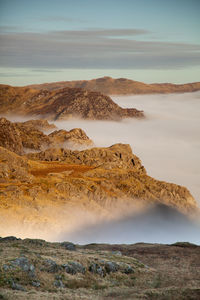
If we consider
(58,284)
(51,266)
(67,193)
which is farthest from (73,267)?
(67,193)

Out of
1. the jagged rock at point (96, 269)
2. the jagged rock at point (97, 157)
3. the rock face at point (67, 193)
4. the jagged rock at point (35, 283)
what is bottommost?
the jagged rock at point (35, 283)

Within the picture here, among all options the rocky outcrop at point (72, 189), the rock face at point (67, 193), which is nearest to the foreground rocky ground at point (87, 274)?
the rock face at point (67, 193)

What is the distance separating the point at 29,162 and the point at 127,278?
9443cm

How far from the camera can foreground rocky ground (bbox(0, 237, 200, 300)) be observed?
34869mm

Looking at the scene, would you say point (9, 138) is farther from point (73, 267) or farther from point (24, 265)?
point (24, 265)

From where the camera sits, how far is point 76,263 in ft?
138

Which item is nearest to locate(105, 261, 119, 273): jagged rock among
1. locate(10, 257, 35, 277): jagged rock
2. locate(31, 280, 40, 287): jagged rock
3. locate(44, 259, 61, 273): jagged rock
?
locate(44, 259, 61, 273): jagged rock

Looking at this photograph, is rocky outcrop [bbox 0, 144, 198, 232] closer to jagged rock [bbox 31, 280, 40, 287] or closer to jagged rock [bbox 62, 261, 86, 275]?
jagged rock [bbox 62, 261, 86, 275]

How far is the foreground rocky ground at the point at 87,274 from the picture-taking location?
1373 inches

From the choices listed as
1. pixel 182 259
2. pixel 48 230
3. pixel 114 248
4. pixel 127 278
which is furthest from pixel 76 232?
pixel 127 278

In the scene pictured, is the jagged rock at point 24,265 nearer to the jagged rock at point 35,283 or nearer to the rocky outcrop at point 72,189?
the jagged rock at point 35,283

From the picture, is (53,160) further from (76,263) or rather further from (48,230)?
(76,263)

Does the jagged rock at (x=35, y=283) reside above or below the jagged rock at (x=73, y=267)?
below

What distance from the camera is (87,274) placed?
136 feet
